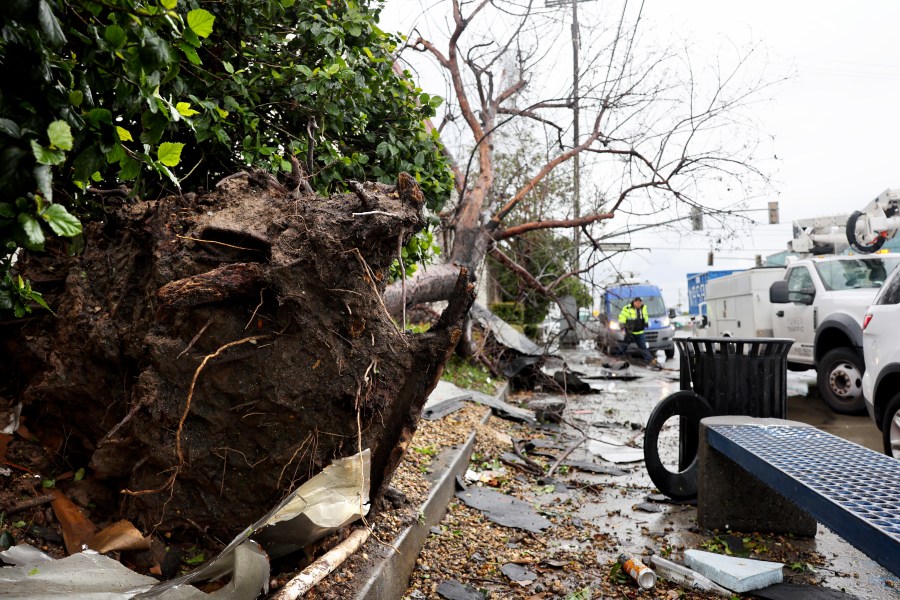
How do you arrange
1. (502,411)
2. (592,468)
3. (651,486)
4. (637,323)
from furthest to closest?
(637,323) → (502,411) → (592,468) → (651,486)

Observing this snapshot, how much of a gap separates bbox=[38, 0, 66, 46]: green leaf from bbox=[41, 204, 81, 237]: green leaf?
417 millimetres

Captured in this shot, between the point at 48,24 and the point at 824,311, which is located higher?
the point at 48,24

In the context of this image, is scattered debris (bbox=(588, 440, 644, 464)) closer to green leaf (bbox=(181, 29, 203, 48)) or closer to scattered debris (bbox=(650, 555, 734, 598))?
scattered debris (bbox=(650, 555, 734, 598))

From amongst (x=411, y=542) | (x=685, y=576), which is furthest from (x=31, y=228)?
(x=685, y=576)

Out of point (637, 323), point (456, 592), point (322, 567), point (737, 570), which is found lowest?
point (456, 592)

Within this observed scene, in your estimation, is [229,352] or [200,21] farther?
[229,352]

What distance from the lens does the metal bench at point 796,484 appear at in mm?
2410

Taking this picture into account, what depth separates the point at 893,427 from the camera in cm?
546

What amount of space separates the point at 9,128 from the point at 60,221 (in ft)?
0.84

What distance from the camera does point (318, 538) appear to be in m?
2.90

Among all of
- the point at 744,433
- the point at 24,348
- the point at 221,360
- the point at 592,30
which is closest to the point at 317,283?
the point at 221,360

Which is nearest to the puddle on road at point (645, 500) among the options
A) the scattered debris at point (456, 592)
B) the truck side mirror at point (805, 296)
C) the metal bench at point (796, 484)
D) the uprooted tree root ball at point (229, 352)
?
the metal bench at point (796, 484)

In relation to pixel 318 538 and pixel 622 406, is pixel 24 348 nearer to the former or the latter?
pixel 318 538

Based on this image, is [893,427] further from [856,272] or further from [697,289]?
A: [697,289]
